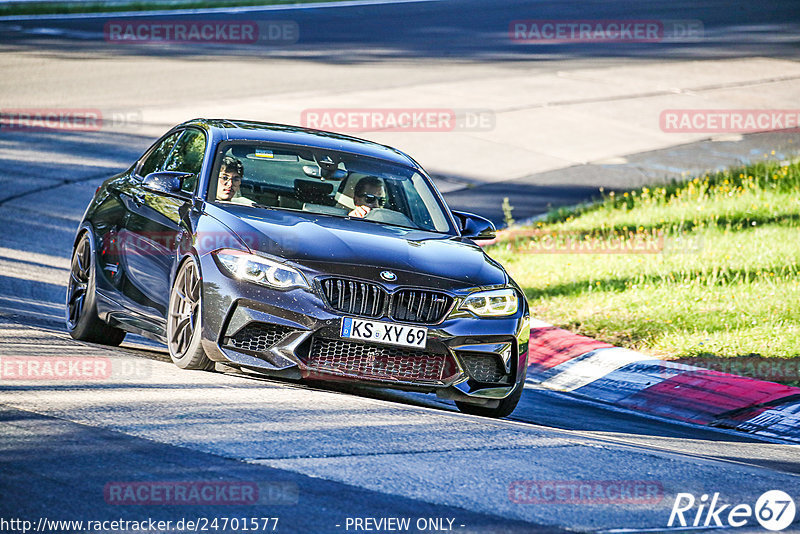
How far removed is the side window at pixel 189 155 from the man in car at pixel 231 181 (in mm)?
198

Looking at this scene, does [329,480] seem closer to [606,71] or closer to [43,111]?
[43,111]

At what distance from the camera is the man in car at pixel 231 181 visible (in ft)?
26.2

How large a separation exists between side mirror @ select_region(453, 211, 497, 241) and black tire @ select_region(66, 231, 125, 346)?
2617 millimetres

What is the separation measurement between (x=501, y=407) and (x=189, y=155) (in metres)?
2.89

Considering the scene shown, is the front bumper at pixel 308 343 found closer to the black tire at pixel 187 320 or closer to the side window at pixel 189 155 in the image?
the black tire at pixel 187 320

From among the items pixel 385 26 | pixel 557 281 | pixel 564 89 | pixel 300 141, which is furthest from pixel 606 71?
pixel 300 141

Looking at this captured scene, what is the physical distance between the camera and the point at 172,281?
25.1ft

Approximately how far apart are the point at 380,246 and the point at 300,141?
1.49 metres

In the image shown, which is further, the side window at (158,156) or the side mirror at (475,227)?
the side window at (158,156)

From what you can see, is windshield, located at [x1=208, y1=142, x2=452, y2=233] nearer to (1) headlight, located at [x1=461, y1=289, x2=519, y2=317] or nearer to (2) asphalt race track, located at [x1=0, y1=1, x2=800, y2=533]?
(1) headlight, located at [x1=461, y1=289, x2=519, y2=317]

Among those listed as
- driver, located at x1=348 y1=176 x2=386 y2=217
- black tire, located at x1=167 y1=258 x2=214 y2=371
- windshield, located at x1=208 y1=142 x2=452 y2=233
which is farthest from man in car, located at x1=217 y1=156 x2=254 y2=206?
driver, located at x1=348 y1=176 x2=386 y2=217

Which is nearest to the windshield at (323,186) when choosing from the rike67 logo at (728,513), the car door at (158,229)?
the car door at (158,229)

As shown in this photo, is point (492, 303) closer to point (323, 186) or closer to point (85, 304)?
point (323, 186)

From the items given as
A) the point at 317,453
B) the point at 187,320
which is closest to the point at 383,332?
the point at 187,320
